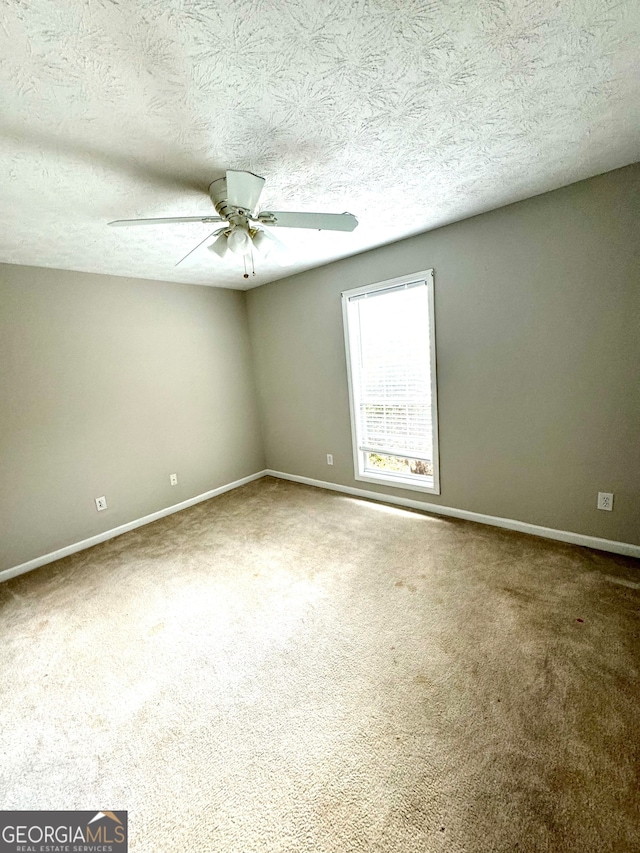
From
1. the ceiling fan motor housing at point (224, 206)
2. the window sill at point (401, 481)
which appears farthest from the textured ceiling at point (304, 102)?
the window sill at point (401, 481)

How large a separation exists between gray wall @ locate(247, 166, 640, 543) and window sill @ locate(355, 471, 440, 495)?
92 millimetres

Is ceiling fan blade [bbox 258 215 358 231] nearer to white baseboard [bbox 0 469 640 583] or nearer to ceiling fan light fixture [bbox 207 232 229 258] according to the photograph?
ceiling fan light fixture [bbox 207 232 229 258]

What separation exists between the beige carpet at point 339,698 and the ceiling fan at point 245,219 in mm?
2091

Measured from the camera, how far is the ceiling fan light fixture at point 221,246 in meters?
1.75

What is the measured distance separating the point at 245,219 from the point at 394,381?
77.0 inches

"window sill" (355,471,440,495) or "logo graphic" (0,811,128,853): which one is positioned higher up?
"window sill" (355,471,440,495)

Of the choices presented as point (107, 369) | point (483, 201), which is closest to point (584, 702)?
point (483, 201)

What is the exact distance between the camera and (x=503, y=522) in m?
2.74

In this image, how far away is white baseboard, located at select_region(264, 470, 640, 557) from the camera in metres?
2.30

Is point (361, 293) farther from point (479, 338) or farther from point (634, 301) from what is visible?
point (634, 301)

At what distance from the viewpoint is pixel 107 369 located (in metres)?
3.13

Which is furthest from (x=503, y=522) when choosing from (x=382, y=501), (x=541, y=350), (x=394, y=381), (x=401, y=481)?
(x=394, y=381)

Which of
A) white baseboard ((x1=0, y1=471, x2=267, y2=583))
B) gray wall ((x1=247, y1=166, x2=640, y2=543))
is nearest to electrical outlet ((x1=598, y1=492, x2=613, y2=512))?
gray wall ((x1=247, y1=166, x2=640, y2=543))

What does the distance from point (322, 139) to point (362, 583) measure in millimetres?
2433
